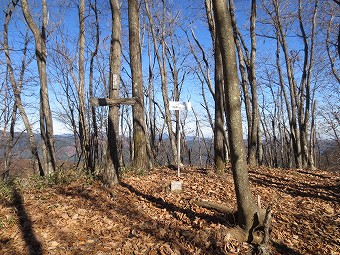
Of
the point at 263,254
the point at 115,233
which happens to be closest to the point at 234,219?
the point at 263,254

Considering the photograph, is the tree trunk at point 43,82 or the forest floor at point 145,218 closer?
the forest floor at point 145,218

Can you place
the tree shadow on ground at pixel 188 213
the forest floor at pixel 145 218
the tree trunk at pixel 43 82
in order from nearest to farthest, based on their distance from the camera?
1. the forest floor at pixel 145 218
2. the tree shadow on ground at pixel 188 213
3. the tree trunk at pixel 43 82

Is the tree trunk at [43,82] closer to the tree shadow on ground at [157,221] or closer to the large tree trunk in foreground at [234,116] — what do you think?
the tree shadow on ground at [157,221]

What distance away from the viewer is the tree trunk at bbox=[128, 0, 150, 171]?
7.21 m

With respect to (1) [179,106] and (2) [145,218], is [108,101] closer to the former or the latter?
(1) [179,106]

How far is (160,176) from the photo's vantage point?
6.90m

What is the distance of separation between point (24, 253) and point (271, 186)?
5829 mm

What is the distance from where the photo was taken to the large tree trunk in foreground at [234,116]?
3.62m

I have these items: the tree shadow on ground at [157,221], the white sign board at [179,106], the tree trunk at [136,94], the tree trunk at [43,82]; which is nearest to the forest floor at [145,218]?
the tree shadow on ground at [157,221]

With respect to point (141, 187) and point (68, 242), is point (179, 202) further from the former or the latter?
point (68, 242)

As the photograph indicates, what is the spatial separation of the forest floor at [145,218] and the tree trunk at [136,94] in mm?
803

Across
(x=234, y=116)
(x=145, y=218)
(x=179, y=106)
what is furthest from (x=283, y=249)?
(x=179, y=106)

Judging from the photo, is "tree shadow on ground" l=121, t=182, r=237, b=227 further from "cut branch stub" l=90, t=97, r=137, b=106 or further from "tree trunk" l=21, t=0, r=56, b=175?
"tree trunk" l=21, t=0, r=56, b=175

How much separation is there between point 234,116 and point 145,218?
2377mm
